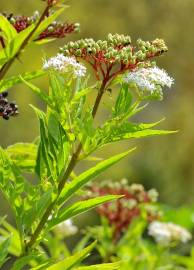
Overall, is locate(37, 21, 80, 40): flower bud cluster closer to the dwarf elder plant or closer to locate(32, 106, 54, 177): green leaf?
the dwarf elder plant

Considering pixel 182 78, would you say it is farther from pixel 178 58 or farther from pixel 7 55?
pixel 7 55

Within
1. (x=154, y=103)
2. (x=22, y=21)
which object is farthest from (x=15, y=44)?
(x=154, y=103)

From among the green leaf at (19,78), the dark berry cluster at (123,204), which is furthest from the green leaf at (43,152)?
the dark berry cluster at (123,204)

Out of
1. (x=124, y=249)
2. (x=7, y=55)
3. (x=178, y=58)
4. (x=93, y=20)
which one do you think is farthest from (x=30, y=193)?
(x=178, y=58)

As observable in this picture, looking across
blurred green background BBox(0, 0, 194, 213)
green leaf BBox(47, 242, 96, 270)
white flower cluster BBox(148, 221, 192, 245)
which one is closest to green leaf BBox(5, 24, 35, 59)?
green leaf BBox(47, 242, 96, 270)

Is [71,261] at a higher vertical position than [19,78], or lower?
lower

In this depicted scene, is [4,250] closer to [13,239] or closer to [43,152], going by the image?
[43,152]
